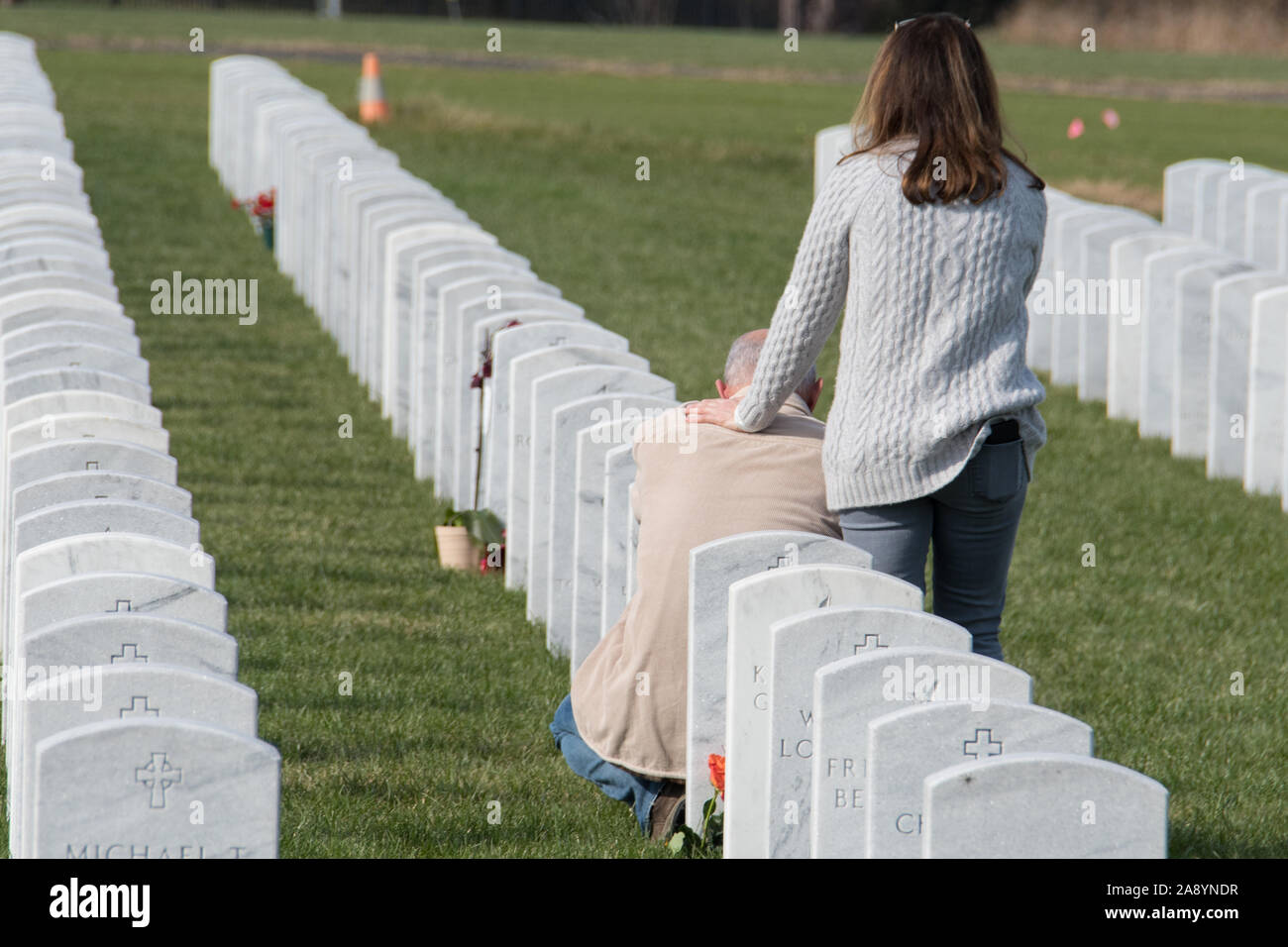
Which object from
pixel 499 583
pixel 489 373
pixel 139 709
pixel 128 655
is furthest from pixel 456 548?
pixel 139 709

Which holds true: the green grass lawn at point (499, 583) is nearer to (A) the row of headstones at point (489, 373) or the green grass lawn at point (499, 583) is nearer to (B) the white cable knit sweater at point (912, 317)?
(A) the row of headstones at point (489, 373)

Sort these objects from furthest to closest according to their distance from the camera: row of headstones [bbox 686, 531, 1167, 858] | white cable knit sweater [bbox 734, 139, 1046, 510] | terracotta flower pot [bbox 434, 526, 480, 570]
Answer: terracotta flower pot [bbox 434, 526, 480, 570] → white cable knit sweater [bbox 734, 139, 1046, 510] → row of headstones [bbox 686, 531, 1167, 858]

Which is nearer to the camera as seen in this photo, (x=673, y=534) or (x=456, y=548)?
(x=673, y=534)

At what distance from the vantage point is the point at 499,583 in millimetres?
6262

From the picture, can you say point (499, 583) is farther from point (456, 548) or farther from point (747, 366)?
point (747, 366)

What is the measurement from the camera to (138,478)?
394 cm

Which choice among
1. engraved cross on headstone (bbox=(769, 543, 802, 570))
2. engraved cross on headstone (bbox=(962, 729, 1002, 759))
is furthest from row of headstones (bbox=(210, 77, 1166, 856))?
engraved cross on headstone (bbox=(962, 729, 1002, 759))

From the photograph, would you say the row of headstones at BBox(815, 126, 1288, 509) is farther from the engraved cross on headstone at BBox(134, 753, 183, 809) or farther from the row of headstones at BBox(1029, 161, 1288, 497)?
the engraved cross on headstone at BBox(134, 753, 183, 809)

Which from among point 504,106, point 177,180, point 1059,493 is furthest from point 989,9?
point 1059,493

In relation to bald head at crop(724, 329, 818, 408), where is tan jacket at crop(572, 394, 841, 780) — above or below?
below

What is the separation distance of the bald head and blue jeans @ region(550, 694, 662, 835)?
0.87m

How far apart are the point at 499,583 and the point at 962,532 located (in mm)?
A: 2638

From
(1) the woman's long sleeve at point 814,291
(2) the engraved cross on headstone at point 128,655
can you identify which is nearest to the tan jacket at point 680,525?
(1) the woman's long sleeve at point 814,291

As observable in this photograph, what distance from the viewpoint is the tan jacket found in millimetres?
4027
